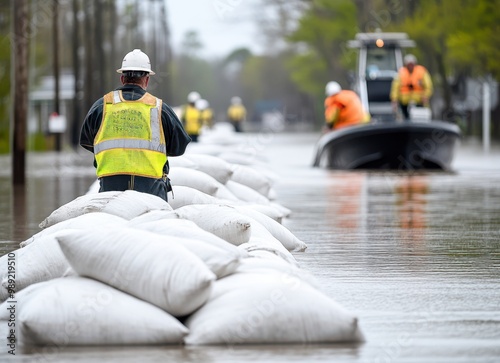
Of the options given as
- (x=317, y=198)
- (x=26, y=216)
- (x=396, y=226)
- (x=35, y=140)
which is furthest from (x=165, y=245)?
(x=35, y=140)

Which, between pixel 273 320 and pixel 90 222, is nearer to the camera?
pixel 273 320

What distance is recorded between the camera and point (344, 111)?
3061cm

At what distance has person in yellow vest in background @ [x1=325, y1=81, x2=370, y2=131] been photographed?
30.0 m

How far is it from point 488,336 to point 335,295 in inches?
69.4

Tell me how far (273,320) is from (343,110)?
2420 centimetres

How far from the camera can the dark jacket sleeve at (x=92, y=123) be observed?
1032cm

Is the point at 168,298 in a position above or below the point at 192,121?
above

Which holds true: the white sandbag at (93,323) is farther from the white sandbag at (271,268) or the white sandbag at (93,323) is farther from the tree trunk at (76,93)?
the tree trunk at (76,93)

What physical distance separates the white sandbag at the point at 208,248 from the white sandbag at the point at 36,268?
71 cm

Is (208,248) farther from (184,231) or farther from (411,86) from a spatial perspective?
(411,86)

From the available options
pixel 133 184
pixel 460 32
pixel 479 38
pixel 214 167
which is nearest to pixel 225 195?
pixel 214 167

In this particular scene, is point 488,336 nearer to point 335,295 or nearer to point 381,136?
point 335,295

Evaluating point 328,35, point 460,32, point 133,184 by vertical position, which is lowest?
point 133,184

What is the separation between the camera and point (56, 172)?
29.7m
